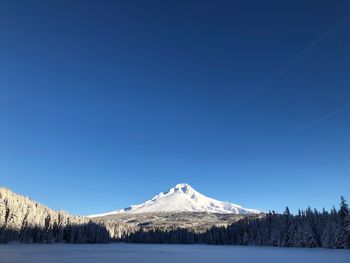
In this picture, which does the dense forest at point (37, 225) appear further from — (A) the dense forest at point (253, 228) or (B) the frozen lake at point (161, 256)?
(B) the frozen lake at point (161, 256)

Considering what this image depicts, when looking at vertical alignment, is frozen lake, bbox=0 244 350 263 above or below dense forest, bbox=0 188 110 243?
below

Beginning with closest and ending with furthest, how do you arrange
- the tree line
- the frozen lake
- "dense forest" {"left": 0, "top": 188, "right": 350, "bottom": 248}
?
the frozen lake < the tree line < "dense forest" {"left": 0, "top": 188, "right": 350, "bottom": 248}

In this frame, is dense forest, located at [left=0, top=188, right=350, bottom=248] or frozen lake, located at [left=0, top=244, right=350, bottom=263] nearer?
frozen lake, located at [left=0, top=244, right=350, bottom=263]

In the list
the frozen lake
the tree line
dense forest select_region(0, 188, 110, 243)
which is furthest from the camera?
dense forest select_region(0, 188, 110, 243)

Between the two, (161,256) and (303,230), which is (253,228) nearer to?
(303,230)

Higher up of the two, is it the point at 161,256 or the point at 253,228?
the point at 253,228

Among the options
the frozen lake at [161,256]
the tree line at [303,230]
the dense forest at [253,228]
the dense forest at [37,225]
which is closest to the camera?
the frozen lake at [161,256]

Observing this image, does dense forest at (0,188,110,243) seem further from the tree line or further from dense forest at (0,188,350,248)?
the tree line

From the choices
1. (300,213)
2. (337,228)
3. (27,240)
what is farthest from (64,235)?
(337,228)

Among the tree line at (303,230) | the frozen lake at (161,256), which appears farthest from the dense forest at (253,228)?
the frozen lake at (161,256)

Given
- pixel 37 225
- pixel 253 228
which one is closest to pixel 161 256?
pixel 37 225

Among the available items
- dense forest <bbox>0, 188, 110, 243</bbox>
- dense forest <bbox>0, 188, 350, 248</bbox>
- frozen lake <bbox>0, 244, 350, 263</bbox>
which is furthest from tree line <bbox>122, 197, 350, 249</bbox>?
dense forest <bbox>0, 188, 110, 243</bbox>

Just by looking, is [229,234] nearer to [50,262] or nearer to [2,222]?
[2,222]

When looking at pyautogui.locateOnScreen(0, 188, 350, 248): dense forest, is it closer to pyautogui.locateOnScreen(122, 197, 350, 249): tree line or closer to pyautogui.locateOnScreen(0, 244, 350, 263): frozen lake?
pyautogui.locateOnScreen(122, 197, 350, 249): tree line
